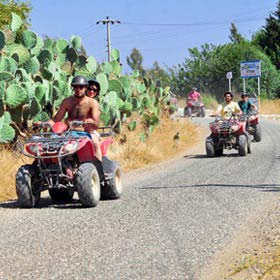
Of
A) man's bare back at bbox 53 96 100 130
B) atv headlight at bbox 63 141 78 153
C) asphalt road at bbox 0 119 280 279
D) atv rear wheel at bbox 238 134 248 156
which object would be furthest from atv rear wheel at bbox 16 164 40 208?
atv rear wheel at bbox 238 134 248 156

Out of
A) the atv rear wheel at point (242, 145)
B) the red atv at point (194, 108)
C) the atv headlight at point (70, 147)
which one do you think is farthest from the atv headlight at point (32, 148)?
the red atv at point (194, 108)

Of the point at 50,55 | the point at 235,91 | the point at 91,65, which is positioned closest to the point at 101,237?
the point at 50,55

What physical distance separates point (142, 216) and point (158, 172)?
6177mm

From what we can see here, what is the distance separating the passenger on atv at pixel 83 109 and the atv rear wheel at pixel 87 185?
451 mm

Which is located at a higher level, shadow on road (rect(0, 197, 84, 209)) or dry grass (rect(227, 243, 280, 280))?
dry grass (rect(227, 243, 280, 280))

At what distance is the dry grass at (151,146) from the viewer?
54.6 feet

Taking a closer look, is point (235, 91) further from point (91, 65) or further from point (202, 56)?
point (91, 65)

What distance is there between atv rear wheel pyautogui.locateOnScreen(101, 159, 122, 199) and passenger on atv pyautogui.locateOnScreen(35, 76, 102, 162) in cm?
40

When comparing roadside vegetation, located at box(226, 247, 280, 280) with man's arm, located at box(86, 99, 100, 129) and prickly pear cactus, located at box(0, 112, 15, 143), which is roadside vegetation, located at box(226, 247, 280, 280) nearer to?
man's arm, located at box(86, 99, 100, 129)

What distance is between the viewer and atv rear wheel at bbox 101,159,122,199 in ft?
32.8

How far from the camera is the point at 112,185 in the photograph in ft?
32.8

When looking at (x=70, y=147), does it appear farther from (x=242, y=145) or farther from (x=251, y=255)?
(x=242, y=145)

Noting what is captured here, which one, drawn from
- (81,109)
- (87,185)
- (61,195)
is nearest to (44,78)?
(81,109)

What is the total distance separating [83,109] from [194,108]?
3034 centimetres
